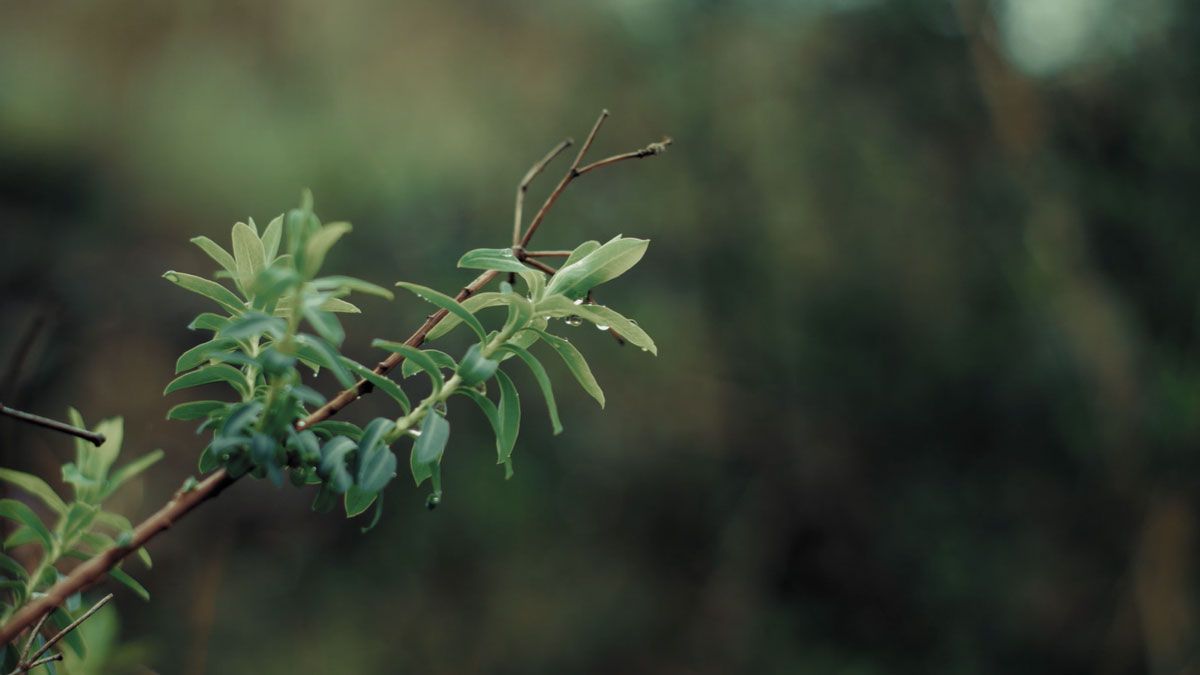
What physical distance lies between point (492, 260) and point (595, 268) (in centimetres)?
5

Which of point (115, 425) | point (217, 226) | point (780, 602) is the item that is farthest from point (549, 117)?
point (115, 425)

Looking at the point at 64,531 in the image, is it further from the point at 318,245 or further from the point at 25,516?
the point at 318,245

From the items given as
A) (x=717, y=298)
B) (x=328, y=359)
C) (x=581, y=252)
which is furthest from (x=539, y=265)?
(x=717, y=298)

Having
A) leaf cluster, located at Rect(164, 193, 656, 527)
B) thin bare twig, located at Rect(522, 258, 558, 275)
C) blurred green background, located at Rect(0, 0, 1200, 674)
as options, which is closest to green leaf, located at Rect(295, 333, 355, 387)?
leaf cluster, located at Rect(164, 193, 656, 527)

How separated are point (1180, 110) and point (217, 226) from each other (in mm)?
2562

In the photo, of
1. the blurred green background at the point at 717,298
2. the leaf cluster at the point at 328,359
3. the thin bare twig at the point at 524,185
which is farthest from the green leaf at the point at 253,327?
the blurred green background at the point at 717,298

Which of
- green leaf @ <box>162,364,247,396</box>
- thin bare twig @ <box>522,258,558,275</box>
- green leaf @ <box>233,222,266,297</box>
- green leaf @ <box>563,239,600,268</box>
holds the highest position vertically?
green leaf @ <box>563,239,600,268</box>

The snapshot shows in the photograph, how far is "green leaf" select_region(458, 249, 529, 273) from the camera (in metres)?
0.32

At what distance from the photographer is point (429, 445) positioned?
29 cm

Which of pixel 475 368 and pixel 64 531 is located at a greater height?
pixel 475 368

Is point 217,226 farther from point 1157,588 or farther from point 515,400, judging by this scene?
point 1157,588

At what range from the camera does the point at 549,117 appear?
225 centimetres

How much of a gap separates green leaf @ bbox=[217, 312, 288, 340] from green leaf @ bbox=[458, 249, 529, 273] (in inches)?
3.1

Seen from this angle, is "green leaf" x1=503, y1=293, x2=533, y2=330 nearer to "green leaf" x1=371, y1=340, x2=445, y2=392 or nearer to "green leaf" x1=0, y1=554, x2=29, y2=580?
"green leaf" x1=371, y1=340, x2=445, y2=392
